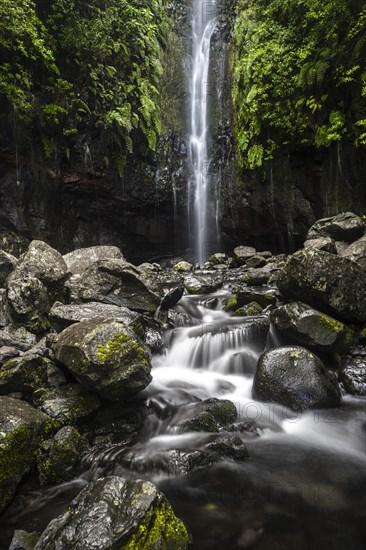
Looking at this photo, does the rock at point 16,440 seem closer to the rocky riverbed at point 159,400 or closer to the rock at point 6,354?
the rocky riverbed at point 159,400

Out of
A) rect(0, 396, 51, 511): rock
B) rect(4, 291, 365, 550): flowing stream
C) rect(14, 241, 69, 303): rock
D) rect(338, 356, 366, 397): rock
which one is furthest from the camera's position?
rect(14, 241, 69, 303): rock

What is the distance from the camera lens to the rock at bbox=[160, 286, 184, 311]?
8.16 meters

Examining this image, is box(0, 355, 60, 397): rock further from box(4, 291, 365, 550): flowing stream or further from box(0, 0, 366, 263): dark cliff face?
box(0, 0, 366, 263): dark cliff face

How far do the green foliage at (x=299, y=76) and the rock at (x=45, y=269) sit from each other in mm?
9426

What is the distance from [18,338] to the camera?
5.70 meters

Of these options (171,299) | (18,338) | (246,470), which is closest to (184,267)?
(171,299)

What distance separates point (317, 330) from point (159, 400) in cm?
291

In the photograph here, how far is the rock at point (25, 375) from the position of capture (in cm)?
417

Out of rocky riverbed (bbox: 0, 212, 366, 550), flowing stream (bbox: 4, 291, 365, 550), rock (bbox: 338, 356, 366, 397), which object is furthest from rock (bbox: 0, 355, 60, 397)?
rock (bbox: 338, 356, 366, 397)

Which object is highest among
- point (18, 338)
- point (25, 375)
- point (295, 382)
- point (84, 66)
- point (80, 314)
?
point (84, 66)

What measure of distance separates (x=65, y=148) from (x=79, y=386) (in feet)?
37.0

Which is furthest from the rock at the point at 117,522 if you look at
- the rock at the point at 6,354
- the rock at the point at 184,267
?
the rock at the point at 184,267

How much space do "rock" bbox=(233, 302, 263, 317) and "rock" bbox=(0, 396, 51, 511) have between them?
17.3 feet

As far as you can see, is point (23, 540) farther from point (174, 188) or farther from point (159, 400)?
point (174, 188)
